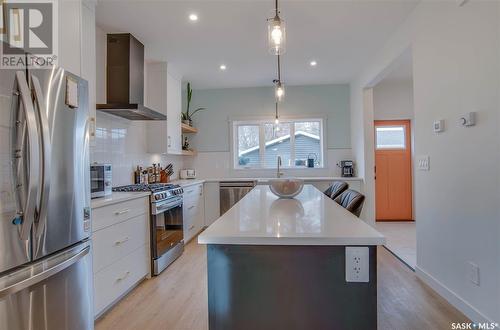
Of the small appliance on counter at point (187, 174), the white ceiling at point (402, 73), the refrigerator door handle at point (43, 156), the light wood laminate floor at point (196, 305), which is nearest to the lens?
the refrigerator door handle at point (43, 156)

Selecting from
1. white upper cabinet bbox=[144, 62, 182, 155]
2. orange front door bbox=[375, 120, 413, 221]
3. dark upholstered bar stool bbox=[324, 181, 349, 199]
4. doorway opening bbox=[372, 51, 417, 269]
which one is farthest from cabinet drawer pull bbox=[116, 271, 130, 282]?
orange front door bbox=[375, 120, 413, 221]

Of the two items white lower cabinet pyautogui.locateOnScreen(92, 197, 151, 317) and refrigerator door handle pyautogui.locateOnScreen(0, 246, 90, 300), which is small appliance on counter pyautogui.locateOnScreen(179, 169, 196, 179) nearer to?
white lower cabinet pyautogui.locateOnScreen(92, 197, 151, 317)

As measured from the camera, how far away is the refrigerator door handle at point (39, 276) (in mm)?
1229

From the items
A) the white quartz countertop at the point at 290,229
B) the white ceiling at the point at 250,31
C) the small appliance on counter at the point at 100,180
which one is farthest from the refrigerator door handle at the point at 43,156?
the white ceiling at the point at 250,31

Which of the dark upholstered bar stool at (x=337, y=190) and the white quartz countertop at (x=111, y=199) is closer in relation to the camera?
the white quartz countertop at (x=111, y=199)

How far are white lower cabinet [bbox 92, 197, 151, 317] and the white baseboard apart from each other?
2.81 meters

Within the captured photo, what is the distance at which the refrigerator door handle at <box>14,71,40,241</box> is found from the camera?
1293mm

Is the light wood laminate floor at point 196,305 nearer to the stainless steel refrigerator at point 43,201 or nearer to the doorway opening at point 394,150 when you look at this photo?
the stainless steel refrigerator at point 43,201

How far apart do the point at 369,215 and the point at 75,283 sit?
13.8 feet

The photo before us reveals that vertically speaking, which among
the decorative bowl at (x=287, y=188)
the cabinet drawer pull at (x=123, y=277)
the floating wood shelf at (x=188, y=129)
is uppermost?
the floating wood shelf at (x=188, y=129)

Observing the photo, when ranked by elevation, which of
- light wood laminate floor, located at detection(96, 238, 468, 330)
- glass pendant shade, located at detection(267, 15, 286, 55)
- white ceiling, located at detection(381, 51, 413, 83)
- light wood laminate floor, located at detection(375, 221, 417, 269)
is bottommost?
light wood laminate floor, located at detection(96, 238, 468, 330)

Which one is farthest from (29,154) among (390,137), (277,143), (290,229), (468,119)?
(390,137)

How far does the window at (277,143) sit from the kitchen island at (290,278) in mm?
4457

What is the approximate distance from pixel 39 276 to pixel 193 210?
316cm
